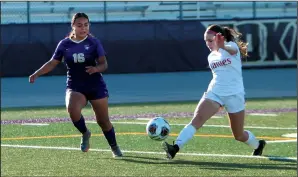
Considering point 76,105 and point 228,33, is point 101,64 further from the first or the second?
point 228,33

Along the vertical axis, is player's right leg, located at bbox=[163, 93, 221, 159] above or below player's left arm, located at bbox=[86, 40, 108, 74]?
below

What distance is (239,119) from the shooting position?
411 inches

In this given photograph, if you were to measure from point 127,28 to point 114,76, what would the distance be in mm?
1588

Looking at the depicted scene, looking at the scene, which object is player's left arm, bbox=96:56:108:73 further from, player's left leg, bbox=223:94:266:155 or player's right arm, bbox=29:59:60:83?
player's left leg, bbox=223:94:266:155

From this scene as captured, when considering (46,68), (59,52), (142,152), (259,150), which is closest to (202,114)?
(259,150)

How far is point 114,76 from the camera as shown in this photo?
27938 millimetres

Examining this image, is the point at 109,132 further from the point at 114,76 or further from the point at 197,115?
the point at 114,76

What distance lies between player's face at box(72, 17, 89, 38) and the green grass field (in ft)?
4.82

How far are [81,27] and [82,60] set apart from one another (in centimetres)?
39

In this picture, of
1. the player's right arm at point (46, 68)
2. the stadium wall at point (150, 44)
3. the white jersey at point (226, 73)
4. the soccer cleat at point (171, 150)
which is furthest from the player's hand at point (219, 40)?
the stadium wall at point (150, 44)

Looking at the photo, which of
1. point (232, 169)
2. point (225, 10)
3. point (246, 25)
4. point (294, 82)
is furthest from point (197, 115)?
point (225, 10)

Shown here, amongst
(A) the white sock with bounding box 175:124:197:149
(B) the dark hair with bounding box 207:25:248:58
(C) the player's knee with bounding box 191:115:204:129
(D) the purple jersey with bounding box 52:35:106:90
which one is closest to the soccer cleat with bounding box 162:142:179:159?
(A) the white sock with bounding box 175:124:197:149

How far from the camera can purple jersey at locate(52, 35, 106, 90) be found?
34.6 feet

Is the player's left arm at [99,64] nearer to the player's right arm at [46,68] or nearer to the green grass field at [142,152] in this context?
the player's right arm at [46,68]
